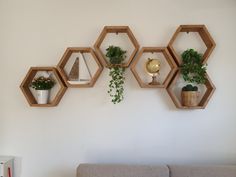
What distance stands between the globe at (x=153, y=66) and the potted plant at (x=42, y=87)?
95cm

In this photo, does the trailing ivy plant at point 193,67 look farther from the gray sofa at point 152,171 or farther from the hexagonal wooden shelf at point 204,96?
the gray sofa at point 152,171

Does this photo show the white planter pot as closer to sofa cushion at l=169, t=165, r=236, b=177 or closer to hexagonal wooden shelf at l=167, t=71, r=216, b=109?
hexagonal wooden shelf at l=167, t=71, r=216, b=109

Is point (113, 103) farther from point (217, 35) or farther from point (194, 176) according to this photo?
point (217, 35)

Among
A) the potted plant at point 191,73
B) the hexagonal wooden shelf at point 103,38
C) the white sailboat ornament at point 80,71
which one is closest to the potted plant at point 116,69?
the hexagonal wooden shelf at point 103,38

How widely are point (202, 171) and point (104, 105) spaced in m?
1.05

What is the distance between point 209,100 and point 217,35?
2.07ft

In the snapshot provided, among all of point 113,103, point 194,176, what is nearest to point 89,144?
point 113,103

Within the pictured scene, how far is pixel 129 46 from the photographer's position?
7.79ft

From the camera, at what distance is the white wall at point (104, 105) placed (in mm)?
2348

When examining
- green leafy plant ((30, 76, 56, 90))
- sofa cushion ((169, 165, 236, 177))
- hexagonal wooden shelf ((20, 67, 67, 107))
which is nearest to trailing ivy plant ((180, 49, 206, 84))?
sofa cushion ((169, 165, 236, 177))

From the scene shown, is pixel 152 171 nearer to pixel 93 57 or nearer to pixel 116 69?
pixel 116 69

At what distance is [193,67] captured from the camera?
86.6 inches

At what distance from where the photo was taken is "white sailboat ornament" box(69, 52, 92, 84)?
2336 mm

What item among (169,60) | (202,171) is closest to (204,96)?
(169,60)
